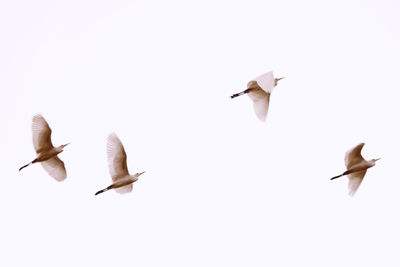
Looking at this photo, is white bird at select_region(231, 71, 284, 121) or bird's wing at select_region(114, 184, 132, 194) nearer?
bird's wing at select_region(114, 184, 132, 194)

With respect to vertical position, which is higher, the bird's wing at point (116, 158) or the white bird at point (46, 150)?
the white bird at point (46, 150)

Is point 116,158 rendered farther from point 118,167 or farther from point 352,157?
point 352,157

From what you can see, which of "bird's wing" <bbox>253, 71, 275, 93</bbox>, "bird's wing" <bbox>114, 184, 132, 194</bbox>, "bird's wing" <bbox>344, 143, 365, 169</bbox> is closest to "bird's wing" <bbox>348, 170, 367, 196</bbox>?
"bird's wing" <bbox>344, 143, 365, 169</bbox>

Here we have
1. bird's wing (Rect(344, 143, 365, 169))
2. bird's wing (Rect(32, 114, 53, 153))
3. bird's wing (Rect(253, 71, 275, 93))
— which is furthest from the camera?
bird's wing (Rect(32, 114, 53, 153))

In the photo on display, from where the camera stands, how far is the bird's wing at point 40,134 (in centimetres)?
3722

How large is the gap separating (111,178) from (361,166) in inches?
324

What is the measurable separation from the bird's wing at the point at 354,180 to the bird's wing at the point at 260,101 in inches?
139

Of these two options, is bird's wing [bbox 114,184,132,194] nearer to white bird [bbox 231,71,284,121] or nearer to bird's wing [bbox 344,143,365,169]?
white bird [bbox 231,71,284,121]

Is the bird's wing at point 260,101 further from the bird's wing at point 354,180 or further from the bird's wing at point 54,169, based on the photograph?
the bird's wing at point 54,169

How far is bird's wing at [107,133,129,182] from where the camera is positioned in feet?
118

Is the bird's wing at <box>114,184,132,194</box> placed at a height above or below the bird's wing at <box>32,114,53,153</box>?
below

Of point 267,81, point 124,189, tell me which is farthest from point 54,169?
point 267,81

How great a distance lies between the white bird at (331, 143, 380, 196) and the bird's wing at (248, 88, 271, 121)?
308cm

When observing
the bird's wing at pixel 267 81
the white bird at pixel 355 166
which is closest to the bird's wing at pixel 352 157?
the white bird at pixel 355 166
